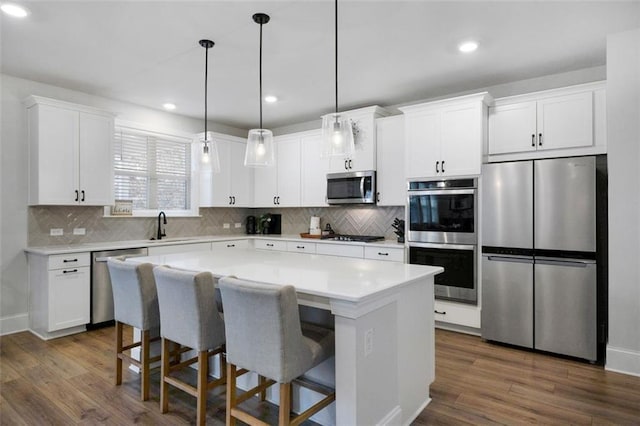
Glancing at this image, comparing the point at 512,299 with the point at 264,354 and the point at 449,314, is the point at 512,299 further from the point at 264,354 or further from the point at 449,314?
the point at 264,354

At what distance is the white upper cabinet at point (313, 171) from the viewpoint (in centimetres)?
520

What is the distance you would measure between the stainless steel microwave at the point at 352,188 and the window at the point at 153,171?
216 centimetres

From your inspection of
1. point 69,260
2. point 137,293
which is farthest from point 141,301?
point 69,260

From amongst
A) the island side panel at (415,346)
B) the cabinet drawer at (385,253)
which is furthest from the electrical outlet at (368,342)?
the cabinet drawer at (385,253)

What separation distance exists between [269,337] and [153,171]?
4134 millimetres

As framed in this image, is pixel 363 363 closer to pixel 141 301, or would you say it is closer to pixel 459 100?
pixel 141 301

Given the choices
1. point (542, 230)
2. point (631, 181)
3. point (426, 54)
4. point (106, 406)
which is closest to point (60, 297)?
point (106, 406)

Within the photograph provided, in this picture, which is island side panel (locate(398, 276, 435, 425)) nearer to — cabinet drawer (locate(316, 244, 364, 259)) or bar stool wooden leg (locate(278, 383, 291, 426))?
bar stool wooden leg (locate(278, 383, 291, 426))

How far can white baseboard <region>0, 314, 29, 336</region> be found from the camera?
3.77 meters

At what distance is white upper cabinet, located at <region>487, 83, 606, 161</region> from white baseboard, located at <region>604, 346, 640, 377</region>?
5.58ft

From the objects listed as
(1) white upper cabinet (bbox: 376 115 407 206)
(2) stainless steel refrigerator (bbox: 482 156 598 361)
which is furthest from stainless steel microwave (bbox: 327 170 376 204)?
(2) stainless steel refrigerator (bbox: 482 156 598 361)

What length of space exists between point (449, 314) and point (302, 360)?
264 centimetres

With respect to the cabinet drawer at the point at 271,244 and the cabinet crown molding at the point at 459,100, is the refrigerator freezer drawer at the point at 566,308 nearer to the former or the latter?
the cabinet crown molding at the point at 459,100

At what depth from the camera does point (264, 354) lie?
5.71ft
